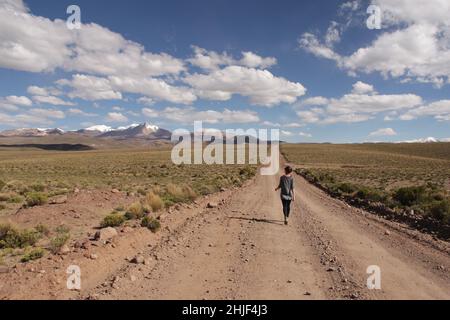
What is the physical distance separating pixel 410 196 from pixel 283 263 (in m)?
12.0

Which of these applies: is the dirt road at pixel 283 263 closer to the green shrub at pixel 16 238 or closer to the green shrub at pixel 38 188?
the green shrub at pixel 16 238

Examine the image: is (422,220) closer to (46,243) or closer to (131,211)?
(131,211)

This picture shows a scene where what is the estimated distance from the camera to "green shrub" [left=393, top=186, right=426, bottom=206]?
17.0m

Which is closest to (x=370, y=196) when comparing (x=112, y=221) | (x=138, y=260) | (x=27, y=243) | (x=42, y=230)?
(x=112, y=221)

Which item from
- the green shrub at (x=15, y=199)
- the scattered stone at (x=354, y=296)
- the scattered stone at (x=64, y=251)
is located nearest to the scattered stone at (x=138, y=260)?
the scattered stone at (x=64, y=251)

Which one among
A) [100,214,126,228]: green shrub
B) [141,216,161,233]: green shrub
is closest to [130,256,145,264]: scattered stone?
[141,216,161,233]: green shrub

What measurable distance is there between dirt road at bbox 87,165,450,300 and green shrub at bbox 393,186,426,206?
4.94 m

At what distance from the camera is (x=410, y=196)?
17.4 meters

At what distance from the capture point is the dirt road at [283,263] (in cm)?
653

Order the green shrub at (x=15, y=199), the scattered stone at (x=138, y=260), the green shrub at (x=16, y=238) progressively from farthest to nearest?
1. the green shrub at (x=15, y=199)
2. the green shrub at (x=16, y=238)
3. the scattered stone at (x=138, y=260)

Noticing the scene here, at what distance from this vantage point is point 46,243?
392 inches

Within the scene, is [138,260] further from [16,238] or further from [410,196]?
[410,196]

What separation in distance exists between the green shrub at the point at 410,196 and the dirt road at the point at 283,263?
4.94 metres
